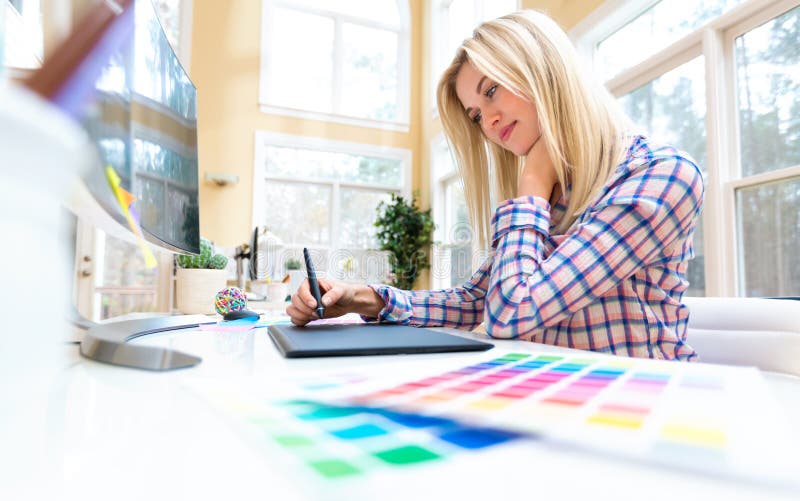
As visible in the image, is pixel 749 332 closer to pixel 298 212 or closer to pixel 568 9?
pixel 568 9

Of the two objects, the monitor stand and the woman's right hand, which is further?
the woman's right hand

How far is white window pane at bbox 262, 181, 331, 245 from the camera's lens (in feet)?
13.4

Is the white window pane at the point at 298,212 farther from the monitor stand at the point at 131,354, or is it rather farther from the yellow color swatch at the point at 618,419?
the yellow color swatch at the point at 618,419

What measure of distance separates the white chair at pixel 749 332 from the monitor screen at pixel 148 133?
0.79 metres

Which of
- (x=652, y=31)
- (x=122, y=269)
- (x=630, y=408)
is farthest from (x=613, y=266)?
(x=122, y=269)

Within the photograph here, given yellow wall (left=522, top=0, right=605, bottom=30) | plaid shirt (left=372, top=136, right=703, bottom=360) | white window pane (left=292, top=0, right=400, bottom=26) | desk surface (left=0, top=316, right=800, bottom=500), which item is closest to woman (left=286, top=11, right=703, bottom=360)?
plaid shirt (left=372, top=136, right=703, bottom=360)

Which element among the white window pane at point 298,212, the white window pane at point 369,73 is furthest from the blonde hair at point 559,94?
the white window pane at point 369,73

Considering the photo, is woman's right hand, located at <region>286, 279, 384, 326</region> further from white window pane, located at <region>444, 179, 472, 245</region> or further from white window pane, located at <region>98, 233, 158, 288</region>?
white window pane, located at <region>444, 179, 472, 245</region>

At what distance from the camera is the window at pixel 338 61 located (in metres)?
4.25

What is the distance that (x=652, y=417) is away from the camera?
0.20 metres

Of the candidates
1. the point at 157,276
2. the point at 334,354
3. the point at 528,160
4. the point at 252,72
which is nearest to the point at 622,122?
the point at 528,160

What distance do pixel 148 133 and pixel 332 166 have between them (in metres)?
3.91

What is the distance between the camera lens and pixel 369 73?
15.0 ft

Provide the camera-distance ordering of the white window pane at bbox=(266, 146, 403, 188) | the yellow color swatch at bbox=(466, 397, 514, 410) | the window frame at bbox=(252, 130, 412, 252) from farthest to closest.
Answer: the white window pane at bbox=(266, 146, 403, 188), the window frame at bbox=(252, 130, 412, 252), the yellow color swatch at bbox=(466, 397, 514, 410)
